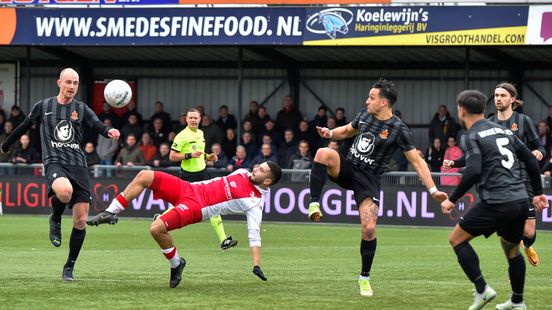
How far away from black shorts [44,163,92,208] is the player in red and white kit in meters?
0.91

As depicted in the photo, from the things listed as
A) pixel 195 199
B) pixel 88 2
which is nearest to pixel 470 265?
pixel 195 199

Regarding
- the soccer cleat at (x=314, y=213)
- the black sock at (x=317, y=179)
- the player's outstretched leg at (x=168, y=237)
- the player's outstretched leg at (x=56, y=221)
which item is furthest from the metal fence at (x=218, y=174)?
the soccer cleat at (x=314, y=213)

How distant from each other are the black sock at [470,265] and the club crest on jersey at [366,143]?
195cm

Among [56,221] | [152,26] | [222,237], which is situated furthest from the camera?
[152,26]

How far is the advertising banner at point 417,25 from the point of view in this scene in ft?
83.4

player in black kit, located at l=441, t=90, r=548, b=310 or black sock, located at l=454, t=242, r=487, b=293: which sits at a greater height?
player in black kit, located at l=441, t=90, r=548, b=310

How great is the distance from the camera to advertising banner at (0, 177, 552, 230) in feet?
78.9

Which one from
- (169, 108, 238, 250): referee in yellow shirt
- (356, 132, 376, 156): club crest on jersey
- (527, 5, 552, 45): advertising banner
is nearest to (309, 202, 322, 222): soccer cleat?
(356, 132, 376, 156): club crest on jersey

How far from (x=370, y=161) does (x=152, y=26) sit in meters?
16.9

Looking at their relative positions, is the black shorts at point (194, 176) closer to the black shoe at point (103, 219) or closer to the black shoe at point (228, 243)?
the black shoe at point (228, 243)

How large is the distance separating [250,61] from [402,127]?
2109 centimetres

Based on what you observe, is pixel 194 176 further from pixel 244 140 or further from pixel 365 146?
pixel 244 140

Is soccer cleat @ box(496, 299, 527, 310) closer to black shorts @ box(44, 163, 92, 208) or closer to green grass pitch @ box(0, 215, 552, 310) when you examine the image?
green grass pitch @ box(0, 215, 552, 310)

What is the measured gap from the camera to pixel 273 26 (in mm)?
26984
